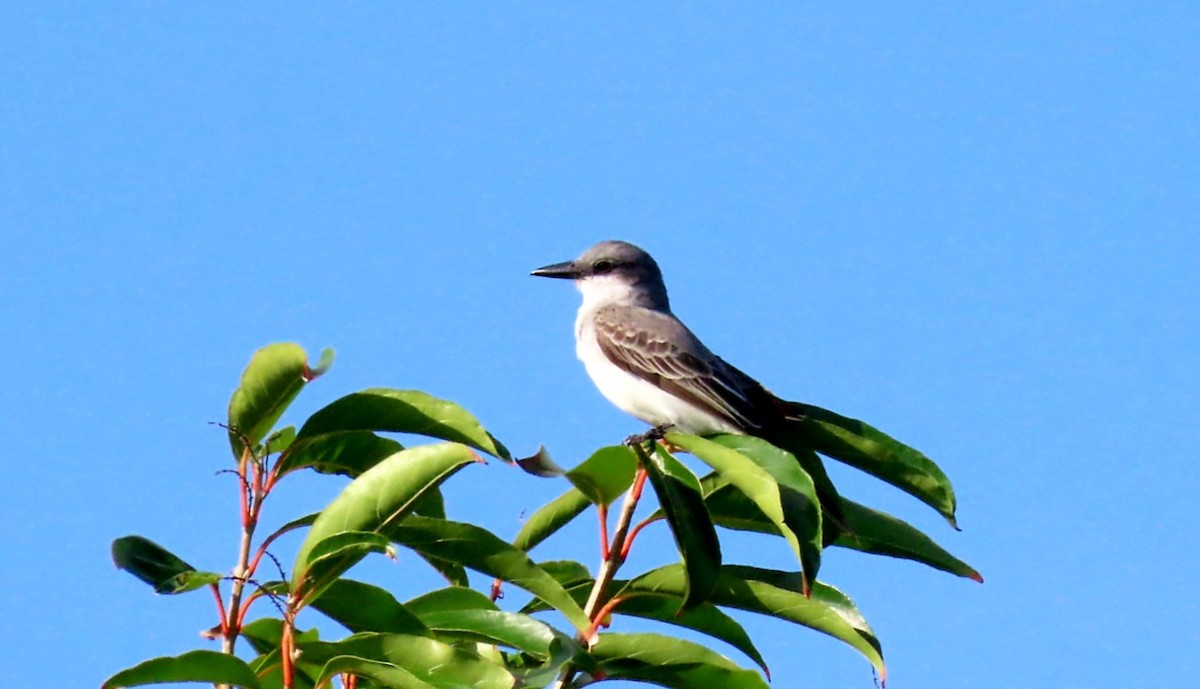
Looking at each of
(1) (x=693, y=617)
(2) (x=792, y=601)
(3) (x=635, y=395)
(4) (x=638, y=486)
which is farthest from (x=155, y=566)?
(3) (x=635, y=395)

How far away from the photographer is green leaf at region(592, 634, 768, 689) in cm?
402

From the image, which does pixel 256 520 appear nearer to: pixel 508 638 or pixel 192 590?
pixel 192 590

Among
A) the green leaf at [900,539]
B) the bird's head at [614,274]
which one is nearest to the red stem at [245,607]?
the green leaf at [900,539]

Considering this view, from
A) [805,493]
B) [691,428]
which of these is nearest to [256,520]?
[805,493]

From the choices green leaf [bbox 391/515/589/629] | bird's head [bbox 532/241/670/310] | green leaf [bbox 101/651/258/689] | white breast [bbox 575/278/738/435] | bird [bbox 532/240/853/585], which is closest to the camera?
green leaf [bbox 101/651/258/689]

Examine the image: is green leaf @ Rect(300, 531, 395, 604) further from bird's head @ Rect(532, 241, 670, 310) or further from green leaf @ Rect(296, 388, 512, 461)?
bird's head @ Rect(532, 241, 670, 310)

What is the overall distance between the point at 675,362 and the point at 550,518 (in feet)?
10.6

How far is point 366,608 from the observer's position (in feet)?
13.4

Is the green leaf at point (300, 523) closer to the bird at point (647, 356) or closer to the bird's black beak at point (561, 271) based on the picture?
the bird at point (647, 356)

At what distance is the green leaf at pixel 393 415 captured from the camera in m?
4.12

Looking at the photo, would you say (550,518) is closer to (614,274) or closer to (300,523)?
(300,523)

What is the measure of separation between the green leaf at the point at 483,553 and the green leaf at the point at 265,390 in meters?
0.49

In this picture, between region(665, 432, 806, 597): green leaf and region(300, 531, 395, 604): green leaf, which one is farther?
region(665, 432, 806, 597): green leaf

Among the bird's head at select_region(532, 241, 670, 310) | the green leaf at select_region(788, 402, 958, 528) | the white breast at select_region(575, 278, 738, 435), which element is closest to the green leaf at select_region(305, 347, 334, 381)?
the green leaf at select_region(788, 402, 958, 528)
